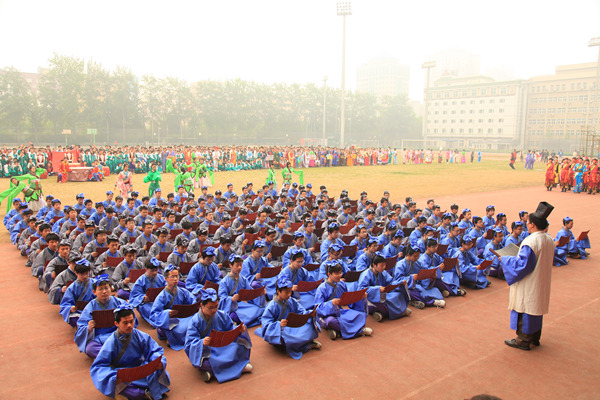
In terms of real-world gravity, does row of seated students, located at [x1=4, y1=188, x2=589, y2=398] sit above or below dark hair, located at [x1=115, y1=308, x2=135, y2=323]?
below

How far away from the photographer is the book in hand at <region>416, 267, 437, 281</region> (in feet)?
25.1

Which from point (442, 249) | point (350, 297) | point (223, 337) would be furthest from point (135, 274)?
point (442, 249)

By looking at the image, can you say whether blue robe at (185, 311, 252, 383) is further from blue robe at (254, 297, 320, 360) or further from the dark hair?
the dark hair

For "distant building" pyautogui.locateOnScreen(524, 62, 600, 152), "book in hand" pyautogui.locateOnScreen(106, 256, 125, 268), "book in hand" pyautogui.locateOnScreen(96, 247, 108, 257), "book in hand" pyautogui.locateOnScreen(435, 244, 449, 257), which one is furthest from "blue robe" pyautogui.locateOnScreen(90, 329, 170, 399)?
"distant building" pyautogui.locateOnScreen(524, 62, 600, 152)

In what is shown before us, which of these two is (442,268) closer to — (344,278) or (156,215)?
(344,278)

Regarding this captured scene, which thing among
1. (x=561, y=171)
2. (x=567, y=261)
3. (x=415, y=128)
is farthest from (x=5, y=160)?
(x=415, y=128)

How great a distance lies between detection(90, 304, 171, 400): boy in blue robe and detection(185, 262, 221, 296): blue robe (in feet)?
7.66

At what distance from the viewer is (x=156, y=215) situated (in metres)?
11.1

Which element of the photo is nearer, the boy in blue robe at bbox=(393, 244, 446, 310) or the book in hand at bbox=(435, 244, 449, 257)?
the boy in blue robe at bbox=(393, 244, 446, 310)

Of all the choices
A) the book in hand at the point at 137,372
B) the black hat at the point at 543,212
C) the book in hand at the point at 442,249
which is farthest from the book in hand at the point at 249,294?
the black hat at the point at 543,212

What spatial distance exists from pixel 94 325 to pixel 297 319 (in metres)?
2.68

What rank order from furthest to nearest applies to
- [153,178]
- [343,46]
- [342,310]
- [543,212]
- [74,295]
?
1. [343,46]
2. [153,178]
3. [342,310]
4. [74,295]
5. [543,212]

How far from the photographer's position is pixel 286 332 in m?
5.91

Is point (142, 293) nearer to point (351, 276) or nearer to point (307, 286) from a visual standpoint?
point (307, 286)
